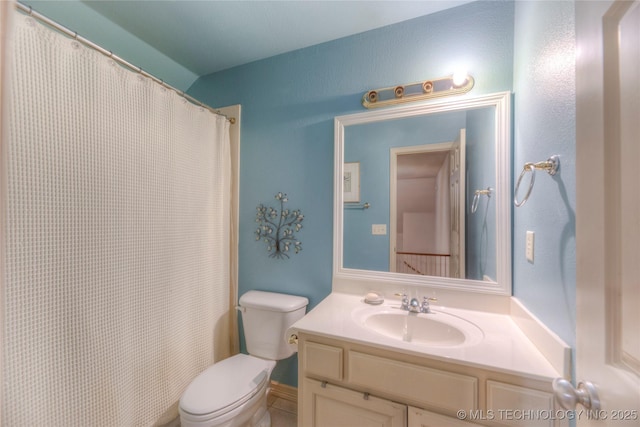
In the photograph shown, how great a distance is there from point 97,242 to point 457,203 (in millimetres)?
1746

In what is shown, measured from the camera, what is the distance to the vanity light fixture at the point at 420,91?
51.4 inches

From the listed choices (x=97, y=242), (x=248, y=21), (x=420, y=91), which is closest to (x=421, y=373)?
(x=420, y=91)

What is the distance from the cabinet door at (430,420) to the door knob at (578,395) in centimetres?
46

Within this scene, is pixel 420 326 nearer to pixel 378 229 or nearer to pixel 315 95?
pixel 378 229

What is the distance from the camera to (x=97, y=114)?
1.15m

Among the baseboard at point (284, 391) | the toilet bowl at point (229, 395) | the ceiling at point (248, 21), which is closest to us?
the toilet bowl at point (229, 395)

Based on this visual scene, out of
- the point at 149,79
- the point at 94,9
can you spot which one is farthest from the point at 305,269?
the point at 94,9

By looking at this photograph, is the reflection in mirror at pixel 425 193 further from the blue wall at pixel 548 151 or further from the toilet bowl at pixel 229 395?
the toilet bowl at pixel 229 395

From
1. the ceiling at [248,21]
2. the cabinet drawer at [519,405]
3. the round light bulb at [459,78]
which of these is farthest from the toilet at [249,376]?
the ceiling at [248,21]

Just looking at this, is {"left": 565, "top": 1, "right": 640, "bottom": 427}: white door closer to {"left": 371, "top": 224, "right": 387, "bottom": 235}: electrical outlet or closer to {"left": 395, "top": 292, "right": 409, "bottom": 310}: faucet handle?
{"left": 395, "top": 292, "right": 409, "bottom": 310}: faucet handle

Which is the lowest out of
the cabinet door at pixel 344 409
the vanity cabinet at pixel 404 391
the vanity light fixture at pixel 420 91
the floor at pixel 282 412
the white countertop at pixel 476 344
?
the floor at pixel 282 412

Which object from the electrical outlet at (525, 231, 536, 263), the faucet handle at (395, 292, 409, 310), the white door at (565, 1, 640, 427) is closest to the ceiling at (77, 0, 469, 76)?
the white door at (565, 1, 640, 427)

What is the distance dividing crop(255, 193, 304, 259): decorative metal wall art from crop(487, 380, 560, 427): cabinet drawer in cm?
117

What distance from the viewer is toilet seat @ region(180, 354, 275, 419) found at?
3.71 feet
